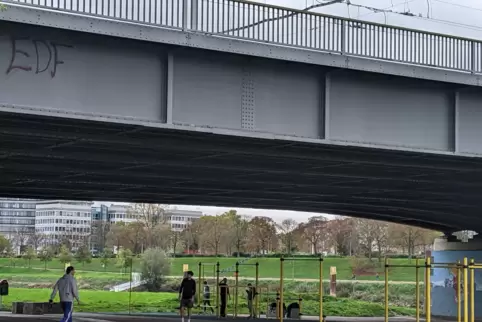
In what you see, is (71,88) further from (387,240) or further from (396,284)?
(387,240)

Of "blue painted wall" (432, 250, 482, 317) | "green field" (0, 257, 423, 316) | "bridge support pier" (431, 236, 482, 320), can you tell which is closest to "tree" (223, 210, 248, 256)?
"green field" (0, 257, 423, 316)

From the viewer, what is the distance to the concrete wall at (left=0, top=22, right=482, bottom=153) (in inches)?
582

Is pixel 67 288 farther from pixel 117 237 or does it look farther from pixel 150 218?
pixel 117 237

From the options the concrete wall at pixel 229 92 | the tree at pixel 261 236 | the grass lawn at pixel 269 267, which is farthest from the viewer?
the tree at pixel 261 236

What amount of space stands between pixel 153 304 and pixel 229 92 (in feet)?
111

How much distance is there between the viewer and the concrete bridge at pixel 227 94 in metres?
15.0

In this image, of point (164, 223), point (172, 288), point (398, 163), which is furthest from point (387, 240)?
point (398, 163)

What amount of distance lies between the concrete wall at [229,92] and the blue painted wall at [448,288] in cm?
2359

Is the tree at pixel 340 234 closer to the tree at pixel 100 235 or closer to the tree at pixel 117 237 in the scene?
the tree at pixel 117 237

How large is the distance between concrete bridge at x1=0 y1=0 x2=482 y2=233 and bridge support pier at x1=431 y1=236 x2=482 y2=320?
741 inches

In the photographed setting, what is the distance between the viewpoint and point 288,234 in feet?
344

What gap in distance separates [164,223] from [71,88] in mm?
88213

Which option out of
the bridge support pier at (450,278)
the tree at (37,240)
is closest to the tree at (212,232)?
the tree at (37,240)

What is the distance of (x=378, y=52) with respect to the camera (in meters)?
19.0
